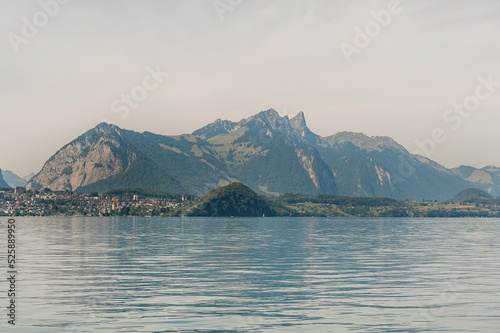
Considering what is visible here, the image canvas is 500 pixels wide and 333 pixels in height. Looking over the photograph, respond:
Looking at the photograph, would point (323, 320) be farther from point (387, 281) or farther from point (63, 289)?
point (63, 289)

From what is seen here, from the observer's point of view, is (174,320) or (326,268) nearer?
(174,320)

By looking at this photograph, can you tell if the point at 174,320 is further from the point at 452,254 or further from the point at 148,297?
the point at 452,254

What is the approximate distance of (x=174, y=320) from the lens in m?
39.4

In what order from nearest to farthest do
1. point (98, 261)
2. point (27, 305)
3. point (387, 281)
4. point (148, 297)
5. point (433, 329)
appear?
point (433, 329)
point (27, 305)
point (148, 297)
point (387, 281)
point (98, 261)

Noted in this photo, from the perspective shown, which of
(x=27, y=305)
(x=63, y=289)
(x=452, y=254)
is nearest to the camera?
(x=27, y=305)

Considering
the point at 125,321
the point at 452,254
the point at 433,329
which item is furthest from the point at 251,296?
the point at 452,254

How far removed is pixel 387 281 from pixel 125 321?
34.0 metres

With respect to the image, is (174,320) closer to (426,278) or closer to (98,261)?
(426,278)

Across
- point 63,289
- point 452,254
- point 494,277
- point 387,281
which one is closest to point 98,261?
point 63,289

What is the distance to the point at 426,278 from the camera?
6519 centimetres

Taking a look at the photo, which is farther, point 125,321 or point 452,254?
point 452,254

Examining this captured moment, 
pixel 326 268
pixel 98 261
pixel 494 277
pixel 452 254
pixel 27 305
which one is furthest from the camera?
pixel 452 254

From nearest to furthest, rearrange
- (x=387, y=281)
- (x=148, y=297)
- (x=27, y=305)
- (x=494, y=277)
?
(x=27, y=305) → (x=148, y=297) → (x=387, y=281) → (x=494, y=277)

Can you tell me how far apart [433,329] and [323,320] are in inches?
313
